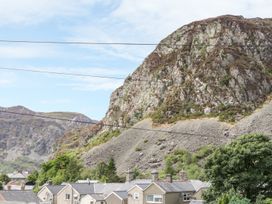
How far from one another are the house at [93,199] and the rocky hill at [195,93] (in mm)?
51801

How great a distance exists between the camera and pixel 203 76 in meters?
144

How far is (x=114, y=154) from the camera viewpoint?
131375mm

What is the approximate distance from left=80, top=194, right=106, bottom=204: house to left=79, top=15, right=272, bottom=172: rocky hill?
51.8 metres

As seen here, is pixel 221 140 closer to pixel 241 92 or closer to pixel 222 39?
pixel 241 92

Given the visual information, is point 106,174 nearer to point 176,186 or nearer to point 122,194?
point 122,194

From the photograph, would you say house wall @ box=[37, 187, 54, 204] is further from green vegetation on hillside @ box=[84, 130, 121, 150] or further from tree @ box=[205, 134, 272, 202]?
green vegetation on hillside @ box=[84, 130, 121, 150]

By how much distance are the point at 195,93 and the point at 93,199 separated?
82.1 m

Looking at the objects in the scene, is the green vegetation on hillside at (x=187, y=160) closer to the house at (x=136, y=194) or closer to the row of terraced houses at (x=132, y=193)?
the row of terraced houses at (x=132, y=193)

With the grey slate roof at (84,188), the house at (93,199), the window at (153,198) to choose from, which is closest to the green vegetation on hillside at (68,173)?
the grey slate roof at (84,188)

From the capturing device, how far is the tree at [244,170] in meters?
43.9

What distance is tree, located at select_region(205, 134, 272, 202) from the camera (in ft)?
144

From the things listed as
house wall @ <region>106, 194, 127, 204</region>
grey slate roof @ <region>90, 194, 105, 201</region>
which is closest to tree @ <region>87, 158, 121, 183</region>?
grey slate roof @ <region>90, 194, 105, 201</region>

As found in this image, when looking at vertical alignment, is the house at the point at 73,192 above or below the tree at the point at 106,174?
below

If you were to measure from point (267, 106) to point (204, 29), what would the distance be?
38.1 m
